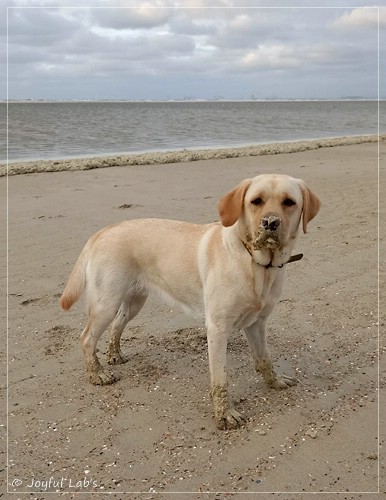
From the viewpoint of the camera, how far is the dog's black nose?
11.3ft

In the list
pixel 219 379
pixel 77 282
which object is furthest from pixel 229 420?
pixel 77 282

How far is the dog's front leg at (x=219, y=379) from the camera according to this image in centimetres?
387

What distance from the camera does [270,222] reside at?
3.44 m

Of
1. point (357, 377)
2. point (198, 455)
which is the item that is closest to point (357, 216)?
point (357, 377)

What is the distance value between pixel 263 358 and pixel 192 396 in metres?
0.61

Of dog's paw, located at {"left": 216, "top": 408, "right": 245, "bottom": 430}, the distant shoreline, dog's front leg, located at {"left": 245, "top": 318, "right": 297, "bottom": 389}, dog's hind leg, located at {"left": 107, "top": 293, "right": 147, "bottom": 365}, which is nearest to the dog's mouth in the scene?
dog's front leg, located at {"left": 245, "top": 318, "right": 297, "bottom": 389}

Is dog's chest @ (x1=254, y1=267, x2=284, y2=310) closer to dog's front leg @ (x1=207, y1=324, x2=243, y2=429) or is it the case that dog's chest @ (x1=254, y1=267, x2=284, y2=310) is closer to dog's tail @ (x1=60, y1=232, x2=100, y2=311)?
dog's front leg @ (x1=207, y1=324, x2=243, y2=429)

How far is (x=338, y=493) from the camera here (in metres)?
3.18

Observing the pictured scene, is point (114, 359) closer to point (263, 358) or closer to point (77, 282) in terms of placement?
point (77, 282)

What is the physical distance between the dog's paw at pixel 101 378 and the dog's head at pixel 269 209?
168 cm

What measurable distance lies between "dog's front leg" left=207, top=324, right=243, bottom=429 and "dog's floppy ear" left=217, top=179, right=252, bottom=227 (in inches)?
30.1

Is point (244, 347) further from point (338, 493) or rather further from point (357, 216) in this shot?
point (357, 216)

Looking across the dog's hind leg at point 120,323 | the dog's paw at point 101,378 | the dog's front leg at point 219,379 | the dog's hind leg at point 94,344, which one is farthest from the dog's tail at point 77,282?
the dog's front leg at point 219,379

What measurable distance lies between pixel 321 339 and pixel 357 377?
2.22 ft
